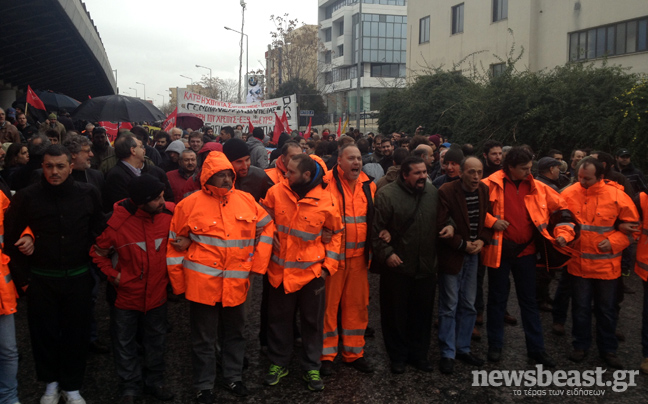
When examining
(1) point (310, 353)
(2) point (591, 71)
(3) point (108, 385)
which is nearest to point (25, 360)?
(3) point (108, 385)

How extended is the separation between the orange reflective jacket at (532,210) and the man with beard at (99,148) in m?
5.52

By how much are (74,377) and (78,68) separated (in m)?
27.9

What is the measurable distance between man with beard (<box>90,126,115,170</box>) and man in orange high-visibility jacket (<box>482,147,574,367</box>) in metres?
5.58

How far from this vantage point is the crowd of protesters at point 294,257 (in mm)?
4360

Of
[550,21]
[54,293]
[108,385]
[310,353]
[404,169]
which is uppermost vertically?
[550,21]

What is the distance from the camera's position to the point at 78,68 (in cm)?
2869

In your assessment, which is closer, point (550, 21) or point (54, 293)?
point (54, 293)

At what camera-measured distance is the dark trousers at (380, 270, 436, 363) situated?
16.8 ft

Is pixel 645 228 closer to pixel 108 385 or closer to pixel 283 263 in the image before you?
pixel 283 263

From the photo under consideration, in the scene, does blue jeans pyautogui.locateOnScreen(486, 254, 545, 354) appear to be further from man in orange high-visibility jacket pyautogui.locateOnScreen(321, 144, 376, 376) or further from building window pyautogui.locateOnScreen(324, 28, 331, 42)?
building window pyautogui.locateOnScreen(324, 28, 331, 42)

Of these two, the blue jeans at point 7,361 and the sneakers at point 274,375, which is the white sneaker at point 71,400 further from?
the sneakers at point 274,375

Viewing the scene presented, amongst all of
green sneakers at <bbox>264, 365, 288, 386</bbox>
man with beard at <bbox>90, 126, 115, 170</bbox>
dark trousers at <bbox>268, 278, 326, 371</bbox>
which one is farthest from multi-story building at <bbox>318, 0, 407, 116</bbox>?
green sneakers at <bbox>264, 365, 288, 386</bbox>

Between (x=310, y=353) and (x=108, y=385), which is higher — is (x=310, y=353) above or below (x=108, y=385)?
above

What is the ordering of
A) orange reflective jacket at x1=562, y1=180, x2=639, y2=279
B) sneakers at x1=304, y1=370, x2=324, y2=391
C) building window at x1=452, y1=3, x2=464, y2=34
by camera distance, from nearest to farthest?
1. sneakers at x1=304, y1=370, x2=324, y2=391
2. orange reflective jacket at x1=562, y1=180, x2=639, y2=279
3. building window at x1=452, y1=3, x2=464, y2=34
